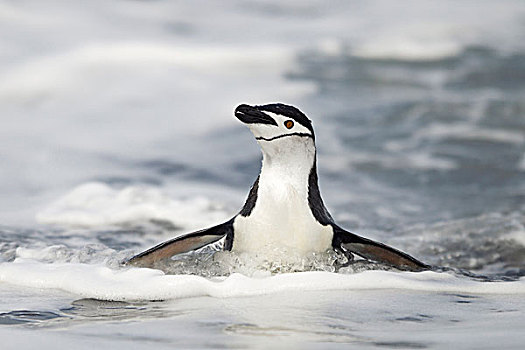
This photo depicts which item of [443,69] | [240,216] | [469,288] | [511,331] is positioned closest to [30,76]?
[443,69]

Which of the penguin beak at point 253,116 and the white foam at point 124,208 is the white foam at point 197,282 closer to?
the penguin beak at point 253,116

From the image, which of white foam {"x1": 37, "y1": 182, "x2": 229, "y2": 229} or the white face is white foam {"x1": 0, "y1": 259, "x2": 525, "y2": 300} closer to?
the white face

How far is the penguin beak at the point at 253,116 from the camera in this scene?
3529 millimetres

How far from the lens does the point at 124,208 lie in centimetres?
616

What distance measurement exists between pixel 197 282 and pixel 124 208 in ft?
9.98

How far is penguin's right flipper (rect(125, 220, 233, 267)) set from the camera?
12.2 ft

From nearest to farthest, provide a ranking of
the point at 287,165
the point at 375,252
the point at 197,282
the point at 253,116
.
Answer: the point at 197,282, the point at 253,116, the point at 287,165, the point at 375,252

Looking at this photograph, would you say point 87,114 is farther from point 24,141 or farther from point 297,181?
point 297,181

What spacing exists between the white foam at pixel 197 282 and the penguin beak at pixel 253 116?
0.64 m

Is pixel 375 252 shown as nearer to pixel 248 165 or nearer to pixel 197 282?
pixel 197 282

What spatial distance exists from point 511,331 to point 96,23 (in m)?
11.1

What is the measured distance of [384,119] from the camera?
10.8 m

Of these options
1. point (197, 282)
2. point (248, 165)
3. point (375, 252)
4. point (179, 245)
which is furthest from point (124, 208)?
point (197, 282)

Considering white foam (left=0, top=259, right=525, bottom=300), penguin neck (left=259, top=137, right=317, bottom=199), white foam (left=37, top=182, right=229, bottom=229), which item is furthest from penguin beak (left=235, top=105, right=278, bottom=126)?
white foam (left=37, top=182, right=229, bottom=229)
